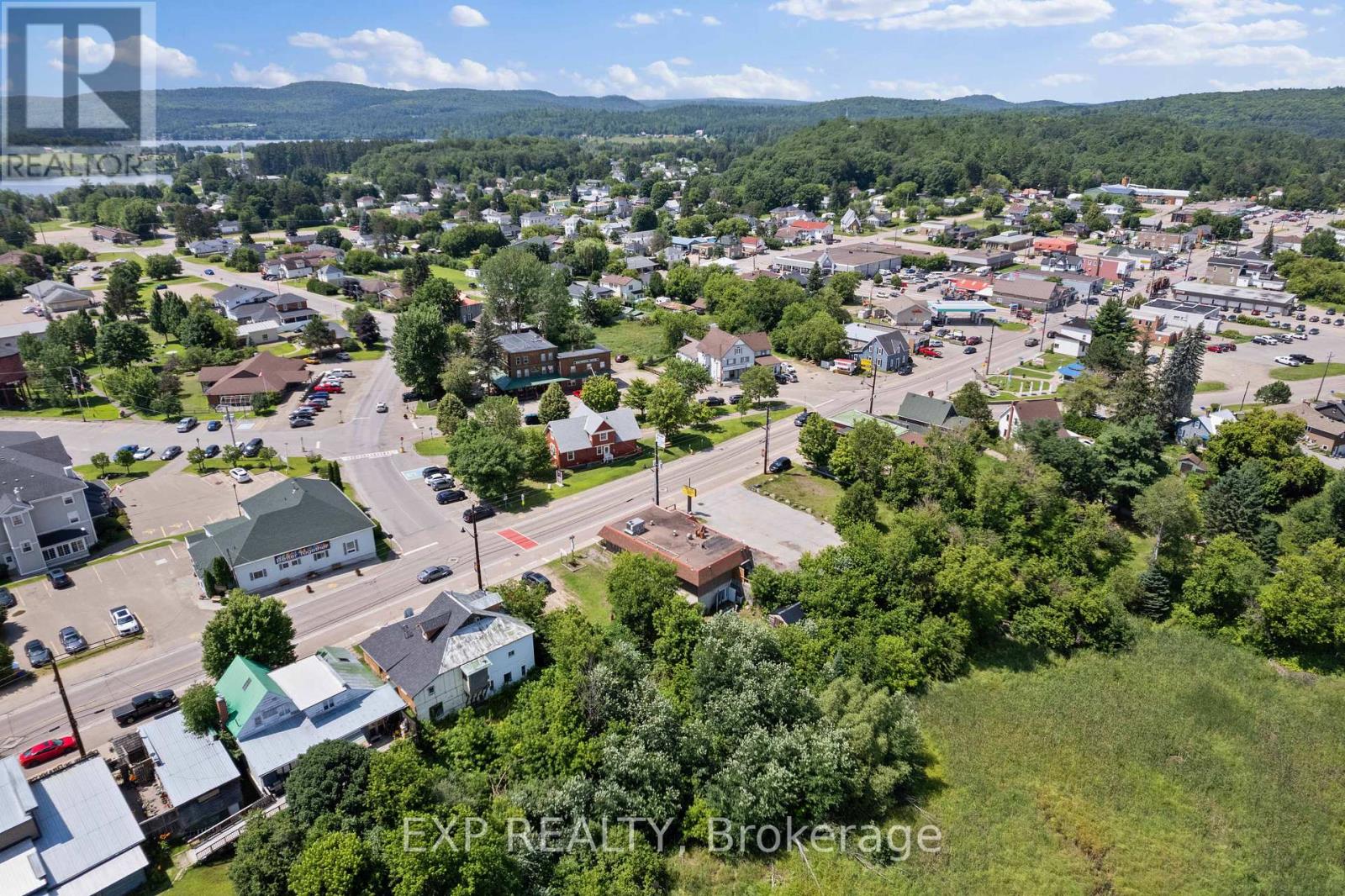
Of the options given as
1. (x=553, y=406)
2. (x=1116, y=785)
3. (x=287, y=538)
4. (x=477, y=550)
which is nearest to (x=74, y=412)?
(x=287, y=538)

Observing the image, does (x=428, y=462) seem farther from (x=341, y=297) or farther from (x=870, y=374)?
(x=341, y=297)

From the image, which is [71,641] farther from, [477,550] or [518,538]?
[518,538]

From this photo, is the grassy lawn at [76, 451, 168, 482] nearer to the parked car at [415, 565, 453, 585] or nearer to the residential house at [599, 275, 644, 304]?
the parked car at [415, 565, 453, 585]

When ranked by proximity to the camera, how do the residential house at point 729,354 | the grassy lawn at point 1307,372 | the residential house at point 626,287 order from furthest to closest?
1. the residential house at point 626,287
2. the residential house at point 729,354
3. the grassy lawn at point 1307,372

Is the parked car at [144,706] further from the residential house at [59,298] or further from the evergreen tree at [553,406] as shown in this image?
the residential house at [59,298]

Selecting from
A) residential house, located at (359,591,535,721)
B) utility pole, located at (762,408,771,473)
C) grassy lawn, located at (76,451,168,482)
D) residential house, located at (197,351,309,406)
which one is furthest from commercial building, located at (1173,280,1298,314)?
grassy lawn, located at (76,451,168,482)

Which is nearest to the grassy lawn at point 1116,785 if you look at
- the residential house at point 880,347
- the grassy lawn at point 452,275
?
the residential house at point 880,347

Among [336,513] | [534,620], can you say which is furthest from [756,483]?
[336,513]

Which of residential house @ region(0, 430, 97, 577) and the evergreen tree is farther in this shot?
the evergreen tree
